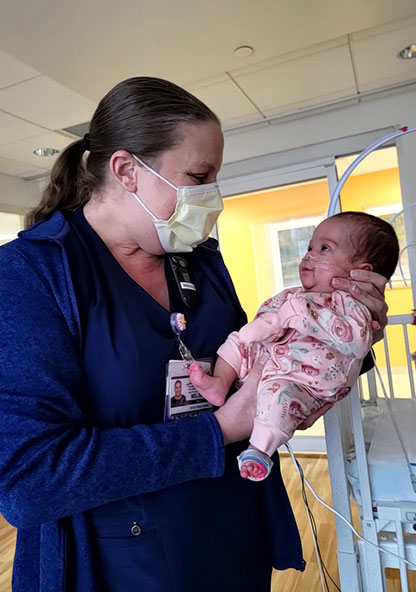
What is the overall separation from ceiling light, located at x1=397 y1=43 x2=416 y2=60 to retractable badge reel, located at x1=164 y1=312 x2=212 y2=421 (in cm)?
253

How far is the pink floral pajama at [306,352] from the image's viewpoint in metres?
0.91

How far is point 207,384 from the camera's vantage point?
34.0 inches

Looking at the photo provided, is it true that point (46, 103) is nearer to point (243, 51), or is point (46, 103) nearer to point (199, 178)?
point (243, 51)

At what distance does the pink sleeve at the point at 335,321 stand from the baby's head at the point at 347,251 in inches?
4.7

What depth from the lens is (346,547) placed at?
49.2 inches

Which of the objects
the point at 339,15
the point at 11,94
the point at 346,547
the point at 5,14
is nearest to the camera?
the point at 346,547

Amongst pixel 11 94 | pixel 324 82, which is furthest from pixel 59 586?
pixel 324 82

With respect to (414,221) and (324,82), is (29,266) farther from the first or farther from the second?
(414,221)

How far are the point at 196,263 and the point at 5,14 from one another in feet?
5.04

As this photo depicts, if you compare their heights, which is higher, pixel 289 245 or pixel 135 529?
pixel 289 245

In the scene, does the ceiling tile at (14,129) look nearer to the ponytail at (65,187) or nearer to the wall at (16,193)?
the wall at (16,193)

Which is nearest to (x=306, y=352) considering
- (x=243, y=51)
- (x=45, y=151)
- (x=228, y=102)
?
(x=243, y=51)

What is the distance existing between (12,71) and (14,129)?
2.91 feet

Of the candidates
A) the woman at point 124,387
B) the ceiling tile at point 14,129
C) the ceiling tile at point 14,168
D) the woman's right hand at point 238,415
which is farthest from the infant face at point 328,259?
the ceiling tile at point 14,168
